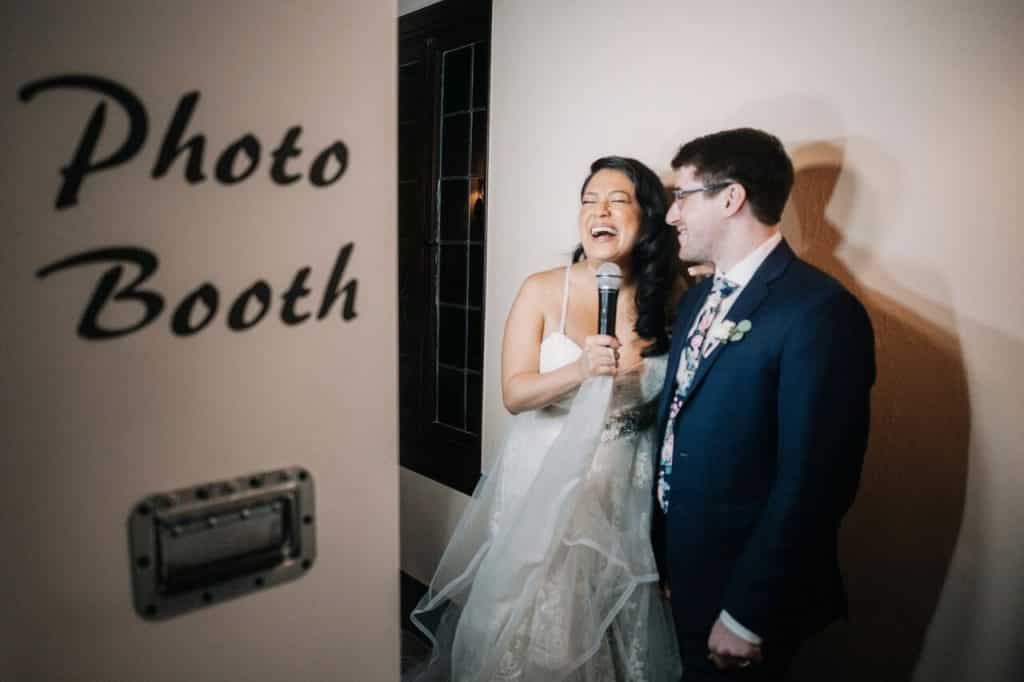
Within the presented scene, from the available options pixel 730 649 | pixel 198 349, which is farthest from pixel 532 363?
pixel 198 349

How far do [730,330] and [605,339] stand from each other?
14.9 inches

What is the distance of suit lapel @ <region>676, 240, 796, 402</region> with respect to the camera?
4.79 ft

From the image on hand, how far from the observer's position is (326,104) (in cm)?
76

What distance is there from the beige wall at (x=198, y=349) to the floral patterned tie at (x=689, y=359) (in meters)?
1.03

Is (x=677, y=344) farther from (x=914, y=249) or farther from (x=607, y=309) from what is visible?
(x=914, y=249)

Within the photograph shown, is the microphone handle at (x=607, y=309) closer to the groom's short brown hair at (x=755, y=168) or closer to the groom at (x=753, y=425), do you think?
the groom at (x=753, y=425)

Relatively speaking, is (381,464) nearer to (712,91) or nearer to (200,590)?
(200,590)

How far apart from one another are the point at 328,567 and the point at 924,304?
5.87ft

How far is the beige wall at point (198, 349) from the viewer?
590 mm

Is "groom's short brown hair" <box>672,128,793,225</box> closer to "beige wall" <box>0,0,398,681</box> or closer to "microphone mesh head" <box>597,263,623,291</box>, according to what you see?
"microphone mesh head" <box>597,263,623,291</box>

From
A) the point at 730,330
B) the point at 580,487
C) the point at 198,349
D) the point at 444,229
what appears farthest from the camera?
the point at 444,229

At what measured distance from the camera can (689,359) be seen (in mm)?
1637

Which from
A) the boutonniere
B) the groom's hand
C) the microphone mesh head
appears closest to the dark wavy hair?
the microphone mesh head

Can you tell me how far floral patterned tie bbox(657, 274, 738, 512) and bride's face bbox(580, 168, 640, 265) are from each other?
0.49 meters
